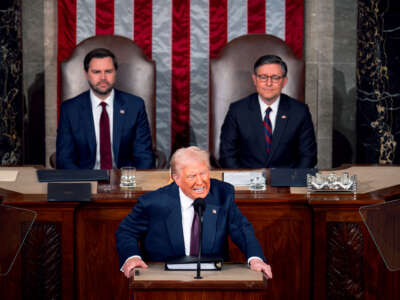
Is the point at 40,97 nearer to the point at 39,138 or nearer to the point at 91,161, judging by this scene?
the point at 39,138

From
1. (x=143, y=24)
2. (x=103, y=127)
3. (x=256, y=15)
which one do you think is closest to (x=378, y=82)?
(x=256, y=15)

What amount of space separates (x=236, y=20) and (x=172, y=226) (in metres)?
3.32

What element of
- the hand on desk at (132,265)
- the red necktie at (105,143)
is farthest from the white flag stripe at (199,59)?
the hand on desk at (132,265)

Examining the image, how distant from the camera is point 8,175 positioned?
144 inches

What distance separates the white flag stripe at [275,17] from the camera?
542 centimetres

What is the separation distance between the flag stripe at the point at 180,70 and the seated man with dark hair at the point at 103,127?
1036 mm

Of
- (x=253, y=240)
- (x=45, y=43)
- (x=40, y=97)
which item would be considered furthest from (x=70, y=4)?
(x=253, y=240)

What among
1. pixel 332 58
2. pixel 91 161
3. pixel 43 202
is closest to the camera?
pixel 43 202

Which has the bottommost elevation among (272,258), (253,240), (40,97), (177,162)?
(272,258)

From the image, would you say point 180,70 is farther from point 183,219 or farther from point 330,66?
point 183,219

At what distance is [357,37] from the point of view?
5367 mm

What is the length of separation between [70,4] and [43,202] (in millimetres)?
2849

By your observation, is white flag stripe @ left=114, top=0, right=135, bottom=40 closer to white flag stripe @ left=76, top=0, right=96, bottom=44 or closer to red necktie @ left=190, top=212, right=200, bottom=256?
white flag stripe @ left=76, top=0, right=96, bottom=44

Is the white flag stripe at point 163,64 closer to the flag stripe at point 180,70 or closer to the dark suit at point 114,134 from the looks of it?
the flag stripe at point 180,70
